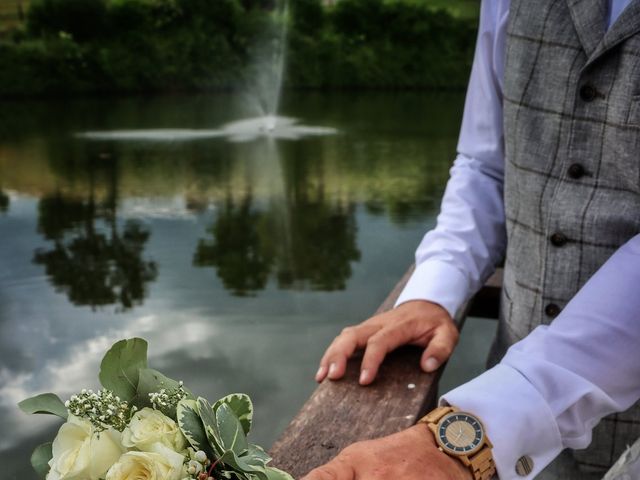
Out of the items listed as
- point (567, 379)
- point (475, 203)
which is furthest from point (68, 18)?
point (567, 379)

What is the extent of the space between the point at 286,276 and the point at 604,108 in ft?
13.7

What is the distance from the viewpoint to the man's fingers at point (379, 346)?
43.8 inches

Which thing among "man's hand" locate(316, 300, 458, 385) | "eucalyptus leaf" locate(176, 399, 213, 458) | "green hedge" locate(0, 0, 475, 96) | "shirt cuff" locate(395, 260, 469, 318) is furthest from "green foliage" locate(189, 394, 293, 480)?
"green hedge" locate(0, 0, 475, 96)

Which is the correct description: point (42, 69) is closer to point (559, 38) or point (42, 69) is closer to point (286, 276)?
point (286, 276)

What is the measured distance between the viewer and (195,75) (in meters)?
19.9

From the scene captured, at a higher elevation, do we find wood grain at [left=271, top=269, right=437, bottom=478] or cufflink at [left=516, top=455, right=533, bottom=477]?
cufflink at [left=516, top=455, right=533, bottom=477]

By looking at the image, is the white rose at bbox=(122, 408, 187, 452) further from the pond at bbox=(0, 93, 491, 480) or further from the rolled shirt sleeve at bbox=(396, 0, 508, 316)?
the pond at bbox=(0, 93, 491, 480)

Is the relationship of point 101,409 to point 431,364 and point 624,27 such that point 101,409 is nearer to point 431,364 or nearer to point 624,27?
point 431,364

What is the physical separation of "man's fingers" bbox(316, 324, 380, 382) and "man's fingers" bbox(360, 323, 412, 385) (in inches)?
0.7

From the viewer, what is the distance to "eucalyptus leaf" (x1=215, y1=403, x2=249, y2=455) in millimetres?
682

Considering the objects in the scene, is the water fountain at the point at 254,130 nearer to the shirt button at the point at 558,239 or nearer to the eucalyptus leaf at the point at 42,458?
the shirt button at the point at 558,239

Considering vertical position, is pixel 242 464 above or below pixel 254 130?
above

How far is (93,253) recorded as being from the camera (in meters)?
5.69

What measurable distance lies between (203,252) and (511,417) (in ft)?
16.3
